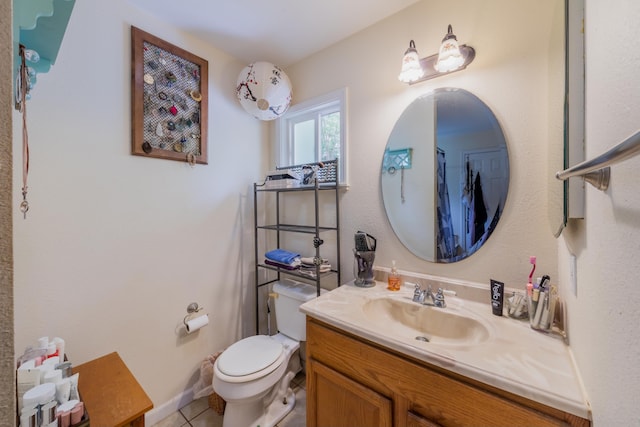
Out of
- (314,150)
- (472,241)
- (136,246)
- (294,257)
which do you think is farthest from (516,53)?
(136,246)

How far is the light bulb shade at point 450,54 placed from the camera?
114 centimetres

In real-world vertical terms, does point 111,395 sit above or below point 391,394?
below

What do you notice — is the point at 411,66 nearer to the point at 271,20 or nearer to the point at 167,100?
the point at 271,20

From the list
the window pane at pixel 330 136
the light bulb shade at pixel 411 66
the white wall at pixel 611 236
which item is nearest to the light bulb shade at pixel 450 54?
the light bulb shade at pixel 411 66

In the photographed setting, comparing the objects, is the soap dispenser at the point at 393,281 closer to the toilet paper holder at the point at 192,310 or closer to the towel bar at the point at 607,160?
the towel bar at the point at 607,160

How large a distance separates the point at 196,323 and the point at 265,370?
1.95ft

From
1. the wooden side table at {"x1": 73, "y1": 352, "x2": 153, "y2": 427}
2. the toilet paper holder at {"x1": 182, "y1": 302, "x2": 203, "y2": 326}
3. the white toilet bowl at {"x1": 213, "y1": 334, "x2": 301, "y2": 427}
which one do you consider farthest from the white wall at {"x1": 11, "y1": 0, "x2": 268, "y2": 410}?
the white toilet bowl at {"x1": 213, "y1": 334, "x2": 301, "y2": 427}

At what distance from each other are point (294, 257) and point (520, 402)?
1.28 m

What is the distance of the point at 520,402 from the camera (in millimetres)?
676

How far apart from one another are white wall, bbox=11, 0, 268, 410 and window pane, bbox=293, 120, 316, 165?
1.56ft

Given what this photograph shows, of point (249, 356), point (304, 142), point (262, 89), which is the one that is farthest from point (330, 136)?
point (249, 356)

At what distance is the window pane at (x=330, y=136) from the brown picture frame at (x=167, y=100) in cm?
83

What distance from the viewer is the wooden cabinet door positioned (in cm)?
92

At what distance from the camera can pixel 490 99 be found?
117cm
